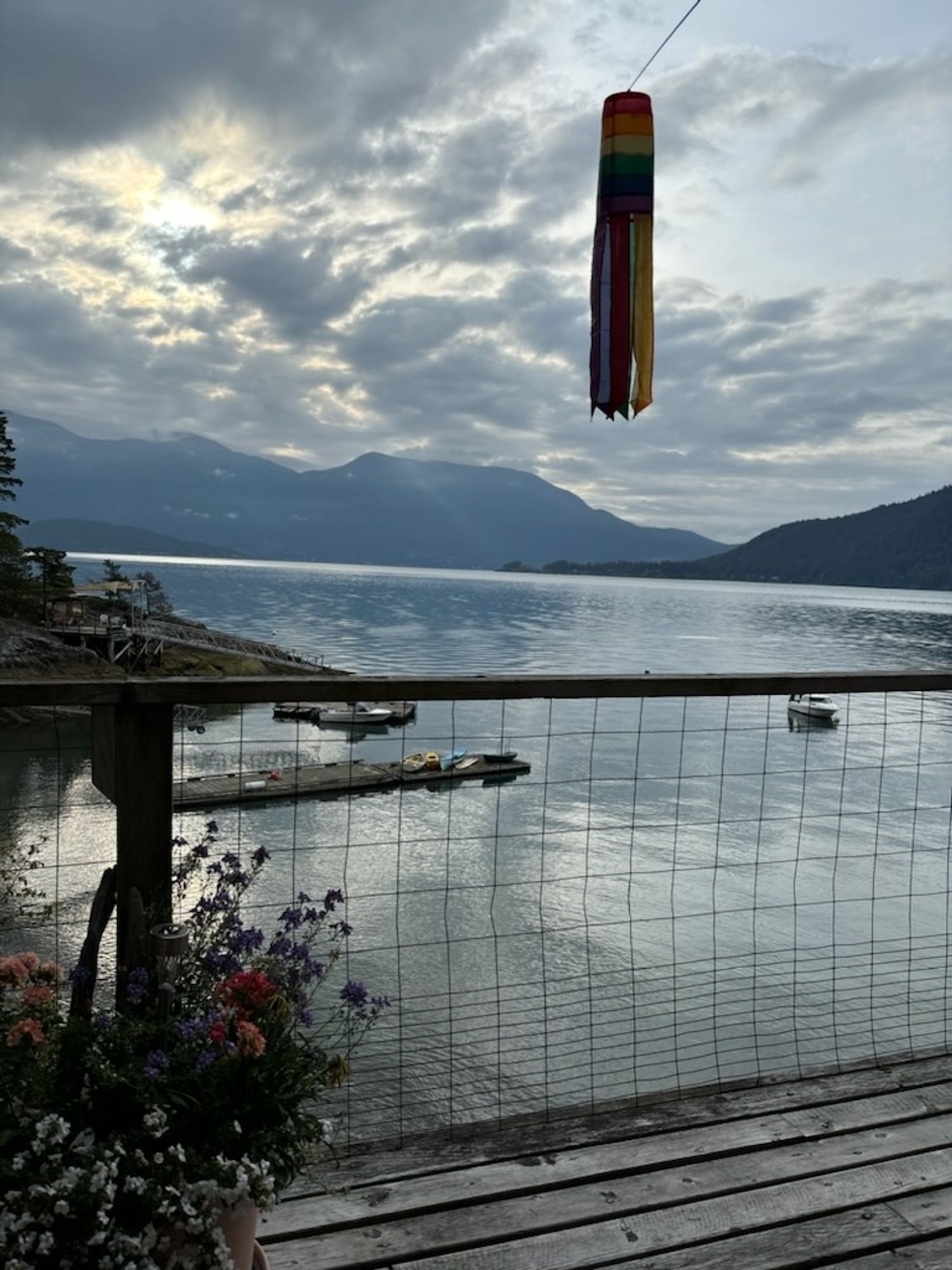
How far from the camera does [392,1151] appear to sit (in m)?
1.97

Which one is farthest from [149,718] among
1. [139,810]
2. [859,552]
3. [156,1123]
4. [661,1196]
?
[859,552]

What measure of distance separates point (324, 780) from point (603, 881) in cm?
935

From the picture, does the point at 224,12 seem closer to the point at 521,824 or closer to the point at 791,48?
the point at 791,48

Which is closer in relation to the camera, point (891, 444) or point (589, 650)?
point (891, 444)

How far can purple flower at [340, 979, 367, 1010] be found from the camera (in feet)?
5.38

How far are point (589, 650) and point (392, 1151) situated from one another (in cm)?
6047

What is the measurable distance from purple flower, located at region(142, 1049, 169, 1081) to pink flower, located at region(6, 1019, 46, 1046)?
166 millimetres

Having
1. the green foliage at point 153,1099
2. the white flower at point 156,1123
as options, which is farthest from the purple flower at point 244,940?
the white flower at point 156,1123

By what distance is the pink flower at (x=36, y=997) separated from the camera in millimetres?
Result: 1412

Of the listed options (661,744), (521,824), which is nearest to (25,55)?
(521,824)

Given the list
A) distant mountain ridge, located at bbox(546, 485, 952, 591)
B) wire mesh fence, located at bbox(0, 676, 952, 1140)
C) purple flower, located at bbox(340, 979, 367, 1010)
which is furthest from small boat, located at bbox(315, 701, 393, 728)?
distant mountain ridge, located at bbox(546, 485, 952, 591)

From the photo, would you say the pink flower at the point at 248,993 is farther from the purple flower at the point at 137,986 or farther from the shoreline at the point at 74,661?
the shoreline at the point at 74,661

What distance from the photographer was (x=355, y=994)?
1.64 meters

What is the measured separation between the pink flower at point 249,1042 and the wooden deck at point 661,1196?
22.2 inches
